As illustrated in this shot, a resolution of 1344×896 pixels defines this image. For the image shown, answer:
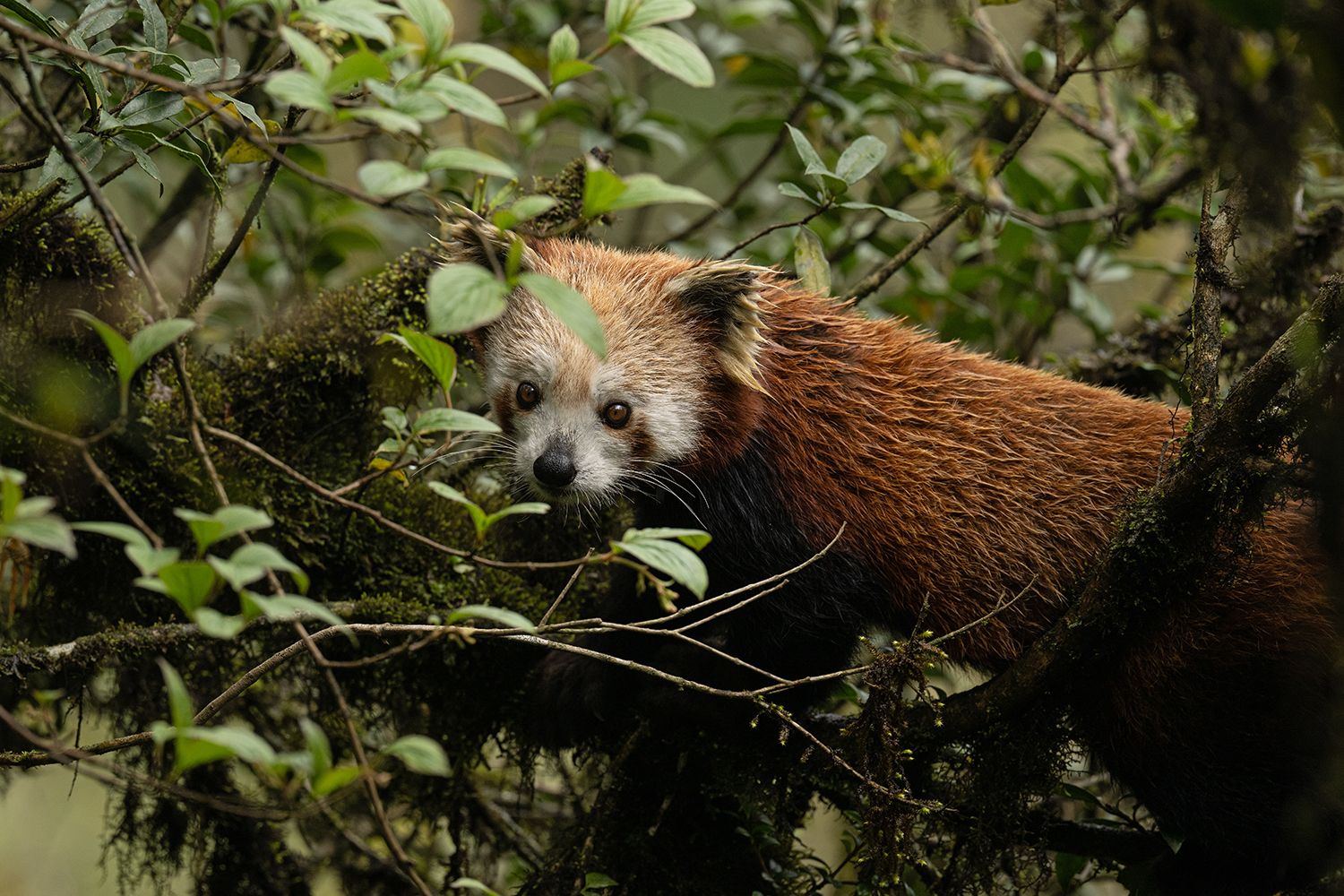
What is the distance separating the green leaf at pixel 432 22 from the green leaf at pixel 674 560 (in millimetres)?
938

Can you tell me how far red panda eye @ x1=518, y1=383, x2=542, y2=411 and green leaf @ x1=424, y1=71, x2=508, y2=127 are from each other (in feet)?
5.47

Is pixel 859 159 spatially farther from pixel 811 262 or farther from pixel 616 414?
pixel 616 414

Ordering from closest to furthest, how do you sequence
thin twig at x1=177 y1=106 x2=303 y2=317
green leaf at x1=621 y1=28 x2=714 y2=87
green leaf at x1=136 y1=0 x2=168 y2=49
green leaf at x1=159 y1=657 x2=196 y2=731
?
green leaf at x1=159 y1=657 x2=196 y2=731 → green leaf at x1=621 y1=28 x2=714 y2=87 → green leaf at x1=136 y1=0 x2=168 y2=49 → thin twig at x1=177 y1=106 x2=303 y2=317

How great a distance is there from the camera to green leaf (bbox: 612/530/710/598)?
1995mm

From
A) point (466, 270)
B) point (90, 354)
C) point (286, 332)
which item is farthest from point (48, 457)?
point (466, 270)

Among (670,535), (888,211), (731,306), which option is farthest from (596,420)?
(670,535)

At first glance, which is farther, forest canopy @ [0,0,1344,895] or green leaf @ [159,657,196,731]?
Answer: forest canopy @ [0,0,1344,895]

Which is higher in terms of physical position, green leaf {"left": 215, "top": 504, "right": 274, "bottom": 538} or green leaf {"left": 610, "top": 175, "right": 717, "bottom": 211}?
green leaf {"left": 610, "top": 175, "right": 717, "bottom": 211}

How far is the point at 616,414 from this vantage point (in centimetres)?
346

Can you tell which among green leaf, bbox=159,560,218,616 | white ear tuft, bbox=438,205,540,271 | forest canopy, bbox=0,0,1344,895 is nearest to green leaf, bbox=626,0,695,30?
forest canopy, bbox=0,0,1344,895

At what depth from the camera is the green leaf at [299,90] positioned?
1709 mm

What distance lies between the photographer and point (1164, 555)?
8.96 ft

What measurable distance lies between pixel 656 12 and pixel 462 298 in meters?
0.86

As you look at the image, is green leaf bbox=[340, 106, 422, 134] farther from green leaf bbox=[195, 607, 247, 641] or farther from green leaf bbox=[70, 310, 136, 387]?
green leaf bbox=[195, 607, 247, 641]
